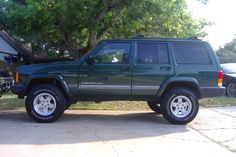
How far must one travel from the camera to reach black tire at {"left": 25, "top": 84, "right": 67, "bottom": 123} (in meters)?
10.1

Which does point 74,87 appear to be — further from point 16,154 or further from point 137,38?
point 16,154

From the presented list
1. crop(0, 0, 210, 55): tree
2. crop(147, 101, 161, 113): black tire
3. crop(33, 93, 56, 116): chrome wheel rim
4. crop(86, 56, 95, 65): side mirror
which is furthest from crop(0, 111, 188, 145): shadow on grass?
crop(0, 0, 210, 55): tree

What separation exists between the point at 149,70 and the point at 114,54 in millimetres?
908

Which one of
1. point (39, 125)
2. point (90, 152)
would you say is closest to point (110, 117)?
point (39, 125)

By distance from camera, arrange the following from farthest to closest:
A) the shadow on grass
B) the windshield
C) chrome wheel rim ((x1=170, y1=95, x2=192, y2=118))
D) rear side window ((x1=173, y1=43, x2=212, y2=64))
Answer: the windshield → rear side window ((x1=173, y1=43, x2=212, y2=64)) → chrome wheel rim ((x1=170, y1=95, x2=192, y2=118)) → the shadow on grass

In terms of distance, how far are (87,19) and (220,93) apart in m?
6.57

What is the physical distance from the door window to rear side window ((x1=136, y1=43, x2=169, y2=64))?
29cm

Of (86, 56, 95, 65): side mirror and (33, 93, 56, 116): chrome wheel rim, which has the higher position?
(86, 56, 95, 65): side mirror

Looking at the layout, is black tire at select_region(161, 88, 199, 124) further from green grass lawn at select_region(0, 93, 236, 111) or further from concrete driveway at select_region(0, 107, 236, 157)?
green grass lawn at select_region(0, 93, 236, 111)

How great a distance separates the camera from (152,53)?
10.4 m

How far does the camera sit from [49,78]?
10141mm

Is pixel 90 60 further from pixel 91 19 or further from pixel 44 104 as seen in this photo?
pixel 91 19

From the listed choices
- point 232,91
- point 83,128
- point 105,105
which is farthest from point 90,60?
point 232,91

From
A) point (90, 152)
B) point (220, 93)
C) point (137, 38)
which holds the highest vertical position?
point (137, 38)
